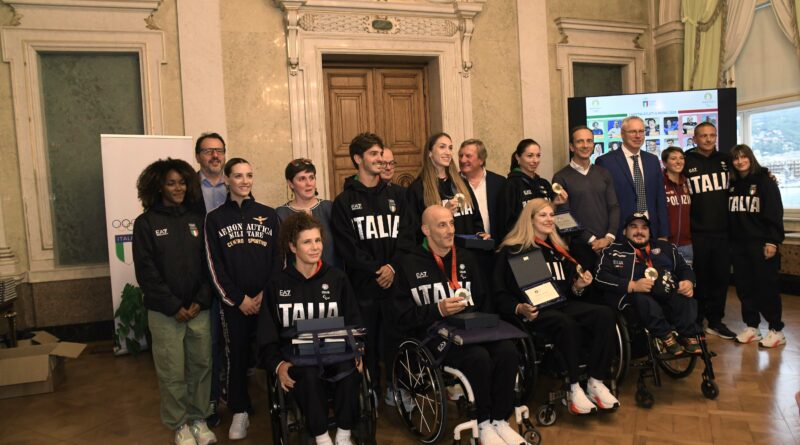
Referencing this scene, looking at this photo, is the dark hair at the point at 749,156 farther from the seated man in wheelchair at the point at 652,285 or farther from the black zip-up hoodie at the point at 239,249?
the black zip-up hoodie at the point at 239,249

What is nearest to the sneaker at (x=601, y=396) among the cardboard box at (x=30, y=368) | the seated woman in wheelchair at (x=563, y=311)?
the seated woman in wheelchair at (x=563, y=311)

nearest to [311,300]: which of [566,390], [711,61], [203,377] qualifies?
[203,377]

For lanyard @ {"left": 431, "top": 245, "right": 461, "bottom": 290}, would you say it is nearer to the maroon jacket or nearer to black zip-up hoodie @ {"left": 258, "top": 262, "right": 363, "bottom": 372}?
black zip-up hoodie @ {"left": 258, "top": 262, "right": 363, "bottom": 372}

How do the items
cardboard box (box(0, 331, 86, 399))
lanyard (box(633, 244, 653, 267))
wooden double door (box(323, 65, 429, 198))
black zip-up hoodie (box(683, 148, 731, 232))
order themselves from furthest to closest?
wooden double door (box(323, 65, 429, 198)) → black zip-up hoodie (box(683, 148, 731, 232)) → cardboard box (box(0, 331, 86, 399)) → lanyard (box(633, 244, 653, 267))

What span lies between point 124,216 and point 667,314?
4.41 metres

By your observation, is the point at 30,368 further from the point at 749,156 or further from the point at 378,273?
the point at 749,156

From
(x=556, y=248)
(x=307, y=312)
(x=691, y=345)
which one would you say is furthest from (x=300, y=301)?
(x=691, y=345)

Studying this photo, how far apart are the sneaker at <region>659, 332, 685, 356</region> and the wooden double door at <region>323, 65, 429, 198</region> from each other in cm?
372

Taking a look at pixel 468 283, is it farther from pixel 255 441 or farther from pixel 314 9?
pixel 314 9

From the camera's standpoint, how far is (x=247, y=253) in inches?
132

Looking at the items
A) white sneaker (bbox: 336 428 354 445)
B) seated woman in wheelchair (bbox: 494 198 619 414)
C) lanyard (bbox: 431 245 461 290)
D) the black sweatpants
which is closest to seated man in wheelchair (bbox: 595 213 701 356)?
seated woman in wheelchair (bbox: 494 198 619 414)

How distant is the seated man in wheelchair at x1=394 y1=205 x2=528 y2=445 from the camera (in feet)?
9.43

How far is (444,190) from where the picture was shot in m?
3.92

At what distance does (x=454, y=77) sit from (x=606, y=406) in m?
4.37
